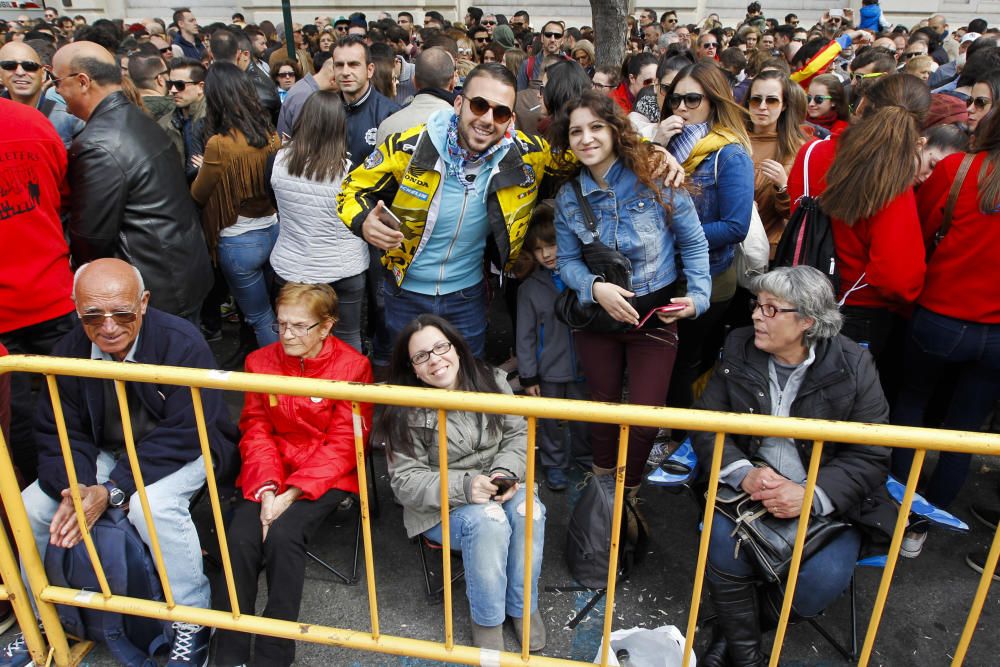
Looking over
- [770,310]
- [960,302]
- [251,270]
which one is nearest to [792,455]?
[770,310]

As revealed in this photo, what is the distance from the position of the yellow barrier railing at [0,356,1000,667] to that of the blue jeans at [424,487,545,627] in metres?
0.32

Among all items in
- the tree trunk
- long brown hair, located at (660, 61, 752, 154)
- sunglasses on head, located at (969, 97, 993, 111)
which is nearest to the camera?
long brown hair, located at (660, 61, 752, 154)

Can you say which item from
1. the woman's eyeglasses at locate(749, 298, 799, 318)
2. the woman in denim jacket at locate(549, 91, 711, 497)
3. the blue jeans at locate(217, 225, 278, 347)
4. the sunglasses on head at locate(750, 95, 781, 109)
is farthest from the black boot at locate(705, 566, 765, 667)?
the blue jeans at locate(217, 225, 278, 347)

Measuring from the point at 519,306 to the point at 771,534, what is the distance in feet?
5.82

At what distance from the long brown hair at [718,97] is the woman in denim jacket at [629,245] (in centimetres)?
65

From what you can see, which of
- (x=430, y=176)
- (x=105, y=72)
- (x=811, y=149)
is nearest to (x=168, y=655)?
(x=430, y=176)

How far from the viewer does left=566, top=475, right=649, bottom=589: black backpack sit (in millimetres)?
2988

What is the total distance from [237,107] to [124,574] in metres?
2.86

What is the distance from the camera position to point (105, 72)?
3514 millimetres

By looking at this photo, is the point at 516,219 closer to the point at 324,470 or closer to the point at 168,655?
the point at 324,470

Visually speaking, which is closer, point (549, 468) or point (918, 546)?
point (918, 546)

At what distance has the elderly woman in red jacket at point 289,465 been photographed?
107 inches

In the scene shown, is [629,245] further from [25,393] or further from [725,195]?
[25,393]

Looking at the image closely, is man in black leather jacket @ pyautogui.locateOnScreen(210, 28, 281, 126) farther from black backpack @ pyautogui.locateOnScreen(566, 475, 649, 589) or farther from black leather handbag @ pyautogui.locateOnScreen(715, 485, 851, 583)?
black leather handbag @ pyautogui.locateOnScreen(715, 485, 851, 583)
